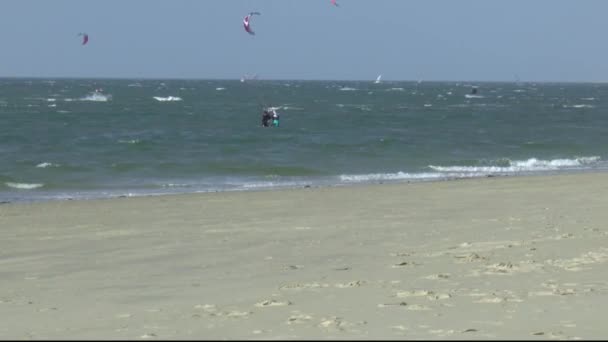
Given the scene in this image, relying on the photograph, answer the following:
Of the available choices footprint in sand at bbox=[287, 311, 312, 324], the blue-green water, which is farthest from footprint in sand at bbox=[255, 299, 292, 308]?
the blue-green water

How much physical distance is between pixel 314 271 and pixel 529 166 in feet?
77.6

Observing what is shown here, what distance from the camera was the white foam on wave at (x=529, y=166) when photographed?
30.5m

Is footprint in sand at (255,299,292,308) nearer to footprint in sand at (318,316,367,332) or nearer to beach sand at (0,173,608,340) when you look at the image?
beach sand at (0,173,608,340)

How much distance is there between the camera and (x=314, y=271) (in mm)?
A: 9438

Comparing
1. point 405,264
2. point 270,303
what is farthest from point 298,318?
point 405,264

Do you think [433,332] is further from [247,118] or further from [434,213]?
[247,118]

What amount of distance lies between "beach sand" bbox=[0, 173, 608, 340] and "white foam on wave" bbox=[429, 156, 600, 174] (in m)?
13.1

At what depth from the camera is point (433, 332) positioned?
6500 millimetres

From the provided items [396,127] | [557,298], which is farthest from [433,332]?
[396,127]

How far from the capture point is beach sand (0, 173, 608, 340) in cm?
689

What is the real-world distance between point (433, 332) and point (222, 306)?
1.87 m

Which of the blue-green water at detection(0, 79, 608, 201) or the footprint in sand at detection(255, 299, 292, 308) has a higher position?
the blue-green water at detection(0, 79, 608, 201)

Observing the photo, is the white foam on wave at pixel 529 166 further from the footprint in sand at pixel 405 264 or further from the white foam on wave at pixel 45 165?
the footprint in sand at pixel 405 264

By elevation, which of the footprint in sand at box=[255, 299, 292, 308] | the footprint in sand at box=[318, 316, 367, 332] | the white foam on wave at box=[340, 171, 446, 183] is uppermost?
the white foam on wave at box=[340, 171, 446, 183]
